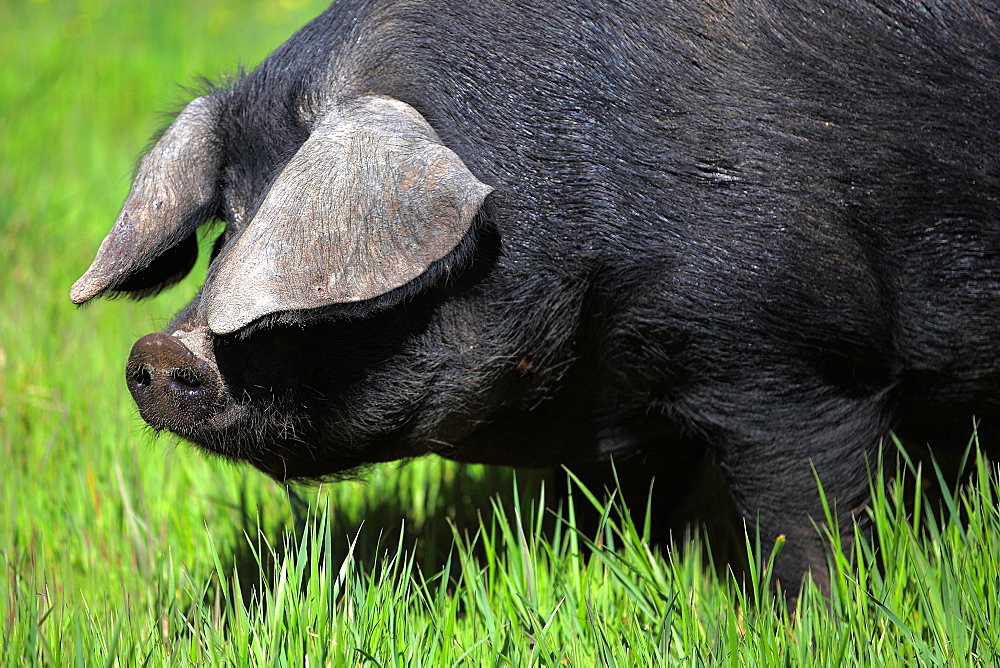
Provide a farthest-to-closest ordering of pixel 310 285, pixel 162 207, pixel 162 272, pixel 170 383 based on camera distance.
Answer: pixel 162 272 < pixel 162 207 < pixel 170 383 < pixel 310 285

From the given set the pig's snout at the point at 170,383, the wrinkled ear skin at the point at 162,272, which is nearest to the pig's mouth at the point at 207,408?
the pig's snout at the point at 170,383

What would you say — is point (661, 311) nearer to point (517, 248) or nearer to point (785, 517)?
point (517, 248)

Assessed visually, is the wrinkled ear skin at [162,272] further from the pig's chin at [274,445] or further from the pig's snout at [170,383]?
the pig's chin at [274,445]

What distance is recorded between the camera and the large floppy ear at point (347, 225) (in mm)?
1975

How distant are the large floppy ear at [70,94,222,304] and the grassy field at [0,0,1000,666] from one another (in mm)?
272

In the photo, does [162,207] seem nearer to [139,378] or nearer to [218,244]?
[218,244]

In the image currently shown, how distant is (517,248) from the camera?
2.25 m

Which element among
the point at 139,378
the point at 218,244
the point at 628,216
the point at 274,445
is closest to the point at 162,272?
the point at 218,244

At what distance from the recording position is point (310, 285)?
1.98m

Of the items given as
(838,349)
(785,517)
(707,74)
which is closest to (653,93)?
(707,74)

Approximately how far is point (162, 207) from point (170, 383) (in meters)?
0.41

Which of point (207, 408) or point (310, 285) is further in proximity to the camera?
point (207, 408)

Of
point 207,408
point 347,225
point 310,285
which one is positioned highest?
point 347,225

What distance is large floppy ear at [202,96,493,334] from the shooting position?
1.97m
